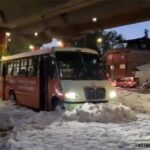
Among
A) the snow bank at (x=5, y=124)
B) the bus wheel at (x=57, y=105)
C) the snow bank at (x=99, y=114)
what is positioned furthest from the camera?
the bus wheel at (x=57, y=105)

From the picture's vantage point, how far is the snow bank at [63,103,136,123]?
13.0m

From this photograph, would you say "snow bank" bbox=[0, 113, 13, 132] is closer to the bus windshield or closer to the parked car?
the bus windshield

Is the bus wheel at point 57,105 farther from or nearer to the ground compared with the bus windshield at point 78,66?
nearer to the ground

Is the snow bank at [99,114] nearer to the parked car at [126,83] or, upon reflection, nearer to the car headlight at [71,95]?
the car headlight at [71,95]

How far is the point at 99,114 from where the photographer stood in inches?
518

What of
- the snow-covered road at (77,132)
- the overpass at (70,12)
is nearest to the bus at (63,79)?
the snow-covered road at (77,132)

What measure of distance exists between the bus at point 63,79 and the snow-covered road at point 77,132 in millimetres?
1207

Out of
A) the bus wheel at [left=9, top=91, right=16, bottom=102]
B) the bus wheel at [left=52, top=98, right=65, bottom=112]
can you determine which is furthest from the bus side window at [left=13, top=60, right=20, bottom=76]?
the bus wheel at [left=52, top=98, right=65, bottom=112]

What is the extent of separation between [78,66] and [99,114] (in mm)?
3362

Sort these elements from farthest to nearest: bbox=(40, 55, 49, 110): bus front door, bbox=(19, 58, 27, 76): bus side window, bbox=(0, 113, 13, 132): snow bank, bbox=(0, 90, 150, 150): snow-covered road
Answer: bbox=(19, 58, 27, 76): bus side window, bbox=(40, 55, 49, 110): bus front door, bbox=(0, 113, 13, 132): snow bank, bbox=(0, 90, 150, 150): snow-covered road

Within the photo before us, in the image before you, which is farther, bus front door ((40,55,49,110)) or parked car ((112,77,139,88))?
parked car ((112,77,139,88))

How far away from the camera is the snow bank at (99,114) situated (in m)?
13.0

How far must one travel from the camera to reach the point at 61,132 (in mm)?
10984

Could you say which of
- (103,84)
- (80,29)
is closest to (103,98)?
(103,84)
